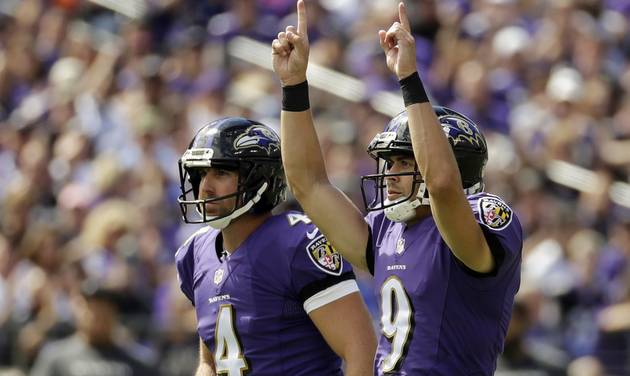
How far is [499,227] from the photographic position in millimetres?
4938

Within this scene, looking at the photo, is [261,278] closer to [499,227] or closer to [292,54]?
[292,54]

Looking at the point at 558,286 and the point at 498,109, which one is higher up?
the point at 498,109

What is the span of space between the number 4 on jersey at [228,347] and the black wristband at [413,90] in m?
1.30

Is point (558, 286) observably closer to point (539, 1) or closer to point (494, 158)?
point (494, 158)

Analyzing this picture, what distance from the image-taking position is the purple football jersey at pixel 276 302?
5570 mm

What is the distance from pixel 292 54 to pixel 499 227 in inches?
47.4

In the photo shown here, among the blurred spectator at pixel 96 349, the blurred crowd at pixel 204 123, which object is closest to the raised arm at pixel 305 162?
the blurred crowd at pixel 204 123

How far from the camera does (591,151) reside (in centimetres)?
1106

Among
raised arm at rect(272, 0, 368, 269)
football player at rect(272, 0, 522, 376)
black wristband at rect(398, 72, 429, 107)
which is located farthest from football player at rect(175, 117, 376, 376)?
→ black wristband at rect(398, 72, 429, 107)

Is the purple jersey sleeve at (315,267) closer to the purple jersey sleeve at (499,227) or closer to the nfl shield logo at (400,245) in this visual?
the nfl shield logo at (400,245)

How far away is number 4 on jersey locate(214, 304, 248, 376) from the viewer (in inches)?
222

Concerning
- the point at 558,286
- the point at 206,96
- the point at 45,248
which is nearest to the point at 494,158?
the point at 558,286

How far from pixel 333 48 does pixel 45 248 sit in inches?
135

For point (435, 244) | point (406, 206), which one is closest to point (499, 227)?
point (435, 244)
